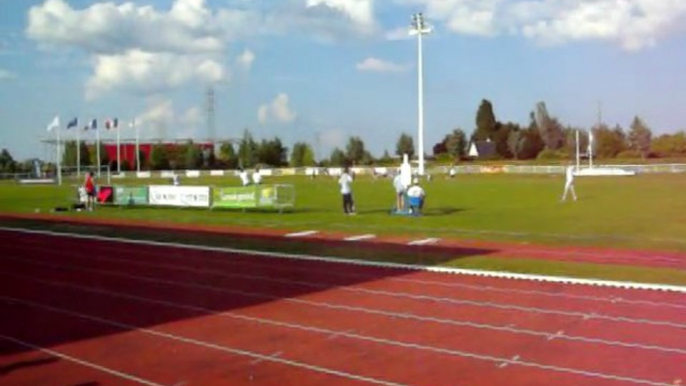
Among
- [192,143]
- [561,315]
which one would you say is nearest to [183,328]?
[561,315]

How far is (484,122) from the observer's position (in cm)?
13375

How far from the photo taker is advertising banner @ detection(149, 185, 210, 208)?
34.2 m

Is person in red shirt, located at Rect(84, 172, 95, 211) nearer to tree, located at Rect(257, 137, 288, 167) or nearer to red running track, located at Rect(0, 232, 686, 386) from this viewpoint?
red running track, located at Rect(0, 232, 686, 386)

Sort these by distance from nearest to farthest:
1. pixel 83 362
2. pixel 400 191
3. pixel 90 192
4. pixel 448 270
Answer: pixel 83 362, pixel 448 270, pixel 400 191, pixel 90 192

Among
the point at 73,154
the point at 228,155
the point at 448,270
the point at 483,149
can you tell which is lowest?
the point at 448,270

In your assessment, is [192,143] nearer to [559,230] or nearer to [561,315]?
[559,230]

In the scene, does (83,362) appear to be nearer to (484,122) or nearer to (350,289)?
(350,289)

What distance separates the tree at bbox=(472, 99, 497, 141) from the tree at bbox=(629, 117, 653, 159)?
22.5 meters

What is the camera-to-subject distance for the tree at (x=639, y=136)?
113312mm

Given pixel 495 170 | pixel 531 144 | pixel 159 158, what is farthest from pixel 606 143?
pixel 159 158

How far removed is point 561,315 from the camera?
10.9 metres

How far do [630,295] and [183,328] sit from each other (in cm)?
658

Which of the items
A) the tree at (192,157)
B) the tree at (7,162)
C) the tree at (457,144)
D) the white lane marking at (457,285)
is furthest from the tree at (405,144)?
the white lane marking at (457,285)

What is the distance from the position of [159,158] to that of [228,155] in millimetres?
11927
